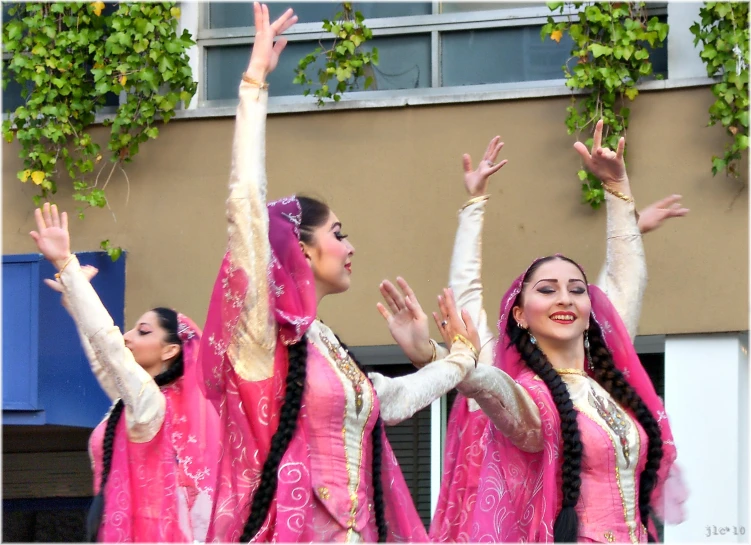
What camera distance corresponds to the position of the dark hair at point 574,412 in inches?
175

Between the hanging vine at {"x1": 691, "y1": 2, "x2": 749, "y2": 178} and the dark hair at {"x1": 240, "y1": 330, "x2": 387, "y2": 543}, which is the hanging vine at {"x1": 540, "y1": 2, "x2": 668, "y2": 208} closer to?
the hanging vine at {"x1": 691, "y1": 2, "x2": 749, "y2": 178}

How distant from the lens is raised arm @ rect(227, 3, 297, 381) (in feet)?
12.9

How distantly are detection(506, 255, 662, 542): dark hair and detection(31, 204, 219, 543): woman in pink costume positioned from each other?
3.98ft

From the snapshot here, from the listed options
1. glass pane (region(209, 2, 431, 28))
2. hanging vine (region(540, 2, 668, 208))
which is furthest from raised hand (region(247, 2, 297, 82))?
glass pane (region(209, 2, 431, 28))

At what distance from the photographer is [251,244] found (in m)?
3.93

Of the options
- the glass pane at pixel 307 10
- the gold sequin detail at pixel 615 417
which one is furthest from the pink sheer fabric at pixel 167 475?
the glass pane at pixel 307 10

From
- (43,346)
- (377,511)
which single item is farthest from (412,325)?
(43,346)

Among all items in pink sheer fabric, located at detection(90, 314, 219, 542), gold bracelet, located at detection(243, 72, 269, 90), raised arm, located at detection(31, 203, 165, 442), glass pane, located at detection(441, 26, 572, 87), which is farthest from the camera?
glass pane, located at detection(441, 26, 572, 87)

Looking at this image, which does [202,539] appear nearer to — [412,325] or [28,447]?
[412,325]

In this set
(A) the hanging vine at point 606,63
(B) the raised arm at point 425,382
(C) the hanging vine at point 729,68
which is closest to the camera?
(B) the raised arm at point 425,382

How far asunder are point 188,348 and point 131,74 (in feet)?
7.14

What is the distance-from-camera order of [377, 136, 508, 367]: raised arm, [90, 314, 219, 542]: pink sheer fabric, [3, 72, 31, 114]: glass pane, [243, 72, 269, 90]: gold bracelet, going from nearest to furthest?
[243, 72, 269, 90]: gold bracelet → [377, 136, 508, 367]: raised arm → [90, 314, 219, 542]: pink sheer fabric → [3, 72, 31, 114]: glass pane

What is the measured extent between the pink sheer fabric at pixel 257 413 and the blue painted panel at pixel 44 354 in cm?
286

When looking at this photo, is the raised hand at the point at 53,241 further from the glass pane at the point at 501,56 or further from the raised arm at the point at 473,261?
the glass pane at the point at 501,56
